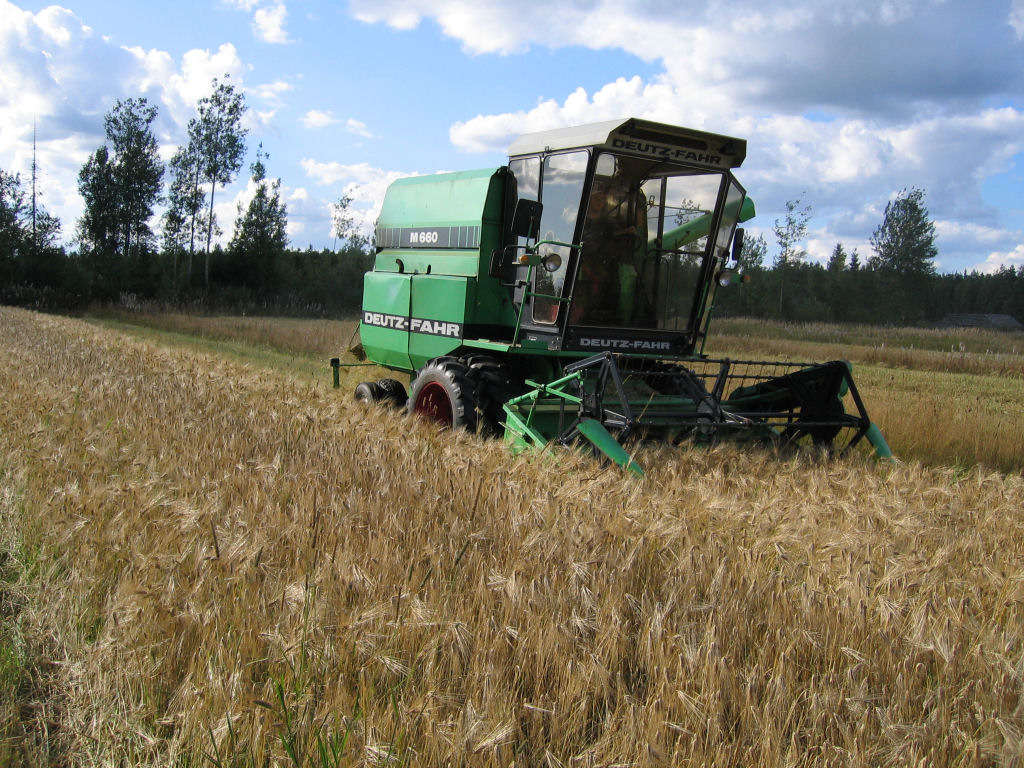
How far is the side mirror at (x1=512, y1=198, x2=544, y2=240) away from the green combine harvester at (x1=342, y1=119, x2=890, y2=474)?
0.04 feet

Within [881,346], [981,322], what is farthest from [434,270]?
[981,322]

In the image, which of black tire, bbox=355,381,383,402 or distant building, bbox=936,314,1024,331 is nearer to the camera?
black tire, bbox=355,381,383,402

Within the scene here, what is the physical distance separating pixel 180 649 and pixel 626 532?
1939mm

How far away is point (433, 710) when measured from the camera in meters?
2.07

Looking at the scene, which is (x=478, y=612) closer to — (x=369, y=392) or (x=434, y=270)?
(x=434, y=270)

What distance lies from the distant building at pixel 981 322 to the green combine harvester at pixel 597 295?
187ft

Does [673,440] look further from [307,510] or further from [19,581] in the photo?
[19,581]

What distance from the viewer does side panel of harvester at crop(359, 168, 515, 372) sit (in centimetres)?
736

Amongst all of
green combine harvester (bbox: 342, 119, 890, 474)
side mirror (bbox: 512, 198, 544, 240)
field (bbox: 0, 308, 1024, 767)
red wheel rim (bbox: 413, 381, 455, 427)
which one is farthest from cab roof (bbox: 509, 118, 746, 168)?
field (bbox: 0, 308, 1024, 767)

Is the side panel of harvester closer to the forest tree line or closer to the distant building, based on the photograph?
the forest tree line

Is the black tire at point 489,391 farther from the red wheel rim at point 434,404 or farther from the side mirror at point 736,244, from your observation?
the side mirror at point 736,244

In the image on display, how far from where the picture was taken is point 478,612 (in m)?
2.72

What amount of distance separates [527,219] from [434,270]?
60.4 inches

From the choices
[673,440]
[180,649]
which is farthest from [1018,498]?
[180,649]
